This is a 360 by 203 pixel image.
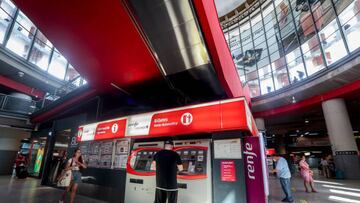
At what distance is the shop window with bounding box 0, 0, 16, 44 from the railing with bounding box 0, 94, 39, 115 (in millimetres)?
3651

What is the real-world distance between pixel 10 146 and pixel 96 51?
490 inches

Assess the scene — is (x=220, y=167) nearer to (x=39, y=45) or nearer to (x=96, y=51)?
(x=96, y=51)

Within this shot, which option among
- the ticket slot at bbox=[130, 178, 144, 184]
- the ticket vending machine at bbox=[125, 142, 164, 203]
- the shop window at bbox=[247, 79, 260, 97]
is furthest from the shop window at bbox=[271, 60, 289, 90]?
the ticket slot at bbox=[130, 178, 144, 184]

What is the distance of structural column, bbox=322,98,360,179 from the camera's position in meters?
8.05

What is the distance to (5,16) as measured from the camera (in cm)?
1158

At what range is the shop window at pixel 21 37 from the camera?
11493 millimetres

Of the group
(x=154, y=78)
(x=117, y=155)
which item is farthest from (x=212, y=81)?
(x=117, y=155)

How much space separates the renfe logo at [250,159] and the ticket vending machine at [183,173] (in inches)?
26.8

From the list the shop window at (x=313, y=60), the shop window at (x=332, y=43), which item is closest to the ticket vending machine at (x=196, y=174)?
the shop window at (x=332, y=43)

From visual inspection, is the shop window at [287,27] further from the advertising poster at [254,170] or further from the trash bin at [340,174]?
the advertising poster at [254,170]

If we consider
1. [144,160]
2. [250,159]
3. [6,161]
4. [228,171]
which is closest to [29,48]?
[6,161]

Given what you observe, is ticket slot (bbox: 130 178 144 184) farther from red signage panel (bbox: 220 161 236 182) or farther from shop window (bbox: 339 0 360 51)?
shop window (bbox: 339 0 360 51)

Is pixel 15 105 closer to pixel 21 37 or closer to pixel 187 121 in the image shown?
pixel 21 37

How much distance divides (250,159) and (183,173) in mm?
1262
